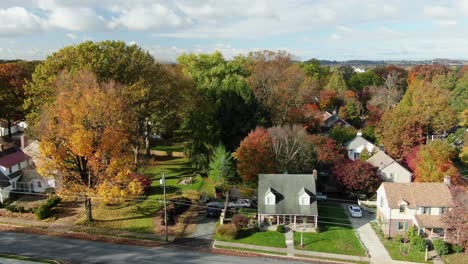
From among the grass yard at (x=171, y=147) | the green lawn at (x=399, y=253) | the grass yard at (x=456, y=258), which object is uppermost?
the grass yard at (x=171, y=147)

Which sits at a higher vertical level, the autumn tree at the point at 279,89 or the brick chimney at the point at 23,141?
the autumn tree at the point at 279,89

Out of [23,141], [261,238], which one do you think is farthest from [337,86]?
[23,141]

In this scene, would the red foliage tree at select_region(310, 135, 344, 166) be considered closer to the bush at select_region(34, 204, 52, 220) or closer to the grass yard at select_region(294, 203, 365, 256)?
the grass yard at select_region(294, 203, 365, 256)

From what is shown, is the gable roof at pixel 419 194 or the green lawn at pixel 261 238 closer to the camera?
the green lawn at pixel 261 238

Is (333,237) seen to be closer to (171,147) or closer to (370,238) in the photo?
(370,238)

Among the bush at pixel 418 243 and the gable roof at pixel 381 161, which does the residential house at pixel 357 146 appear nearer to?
the gable roof at pixel 381 161

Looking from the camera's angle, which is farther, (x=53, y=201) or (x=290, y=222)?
(x=53, y=201)

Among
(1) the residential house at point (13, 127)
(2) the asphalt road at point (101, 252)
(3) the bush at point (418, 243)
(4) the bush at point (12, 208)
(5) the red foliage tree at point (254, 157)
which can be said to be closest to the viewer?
(2) the asphalt road at point (101, 252)

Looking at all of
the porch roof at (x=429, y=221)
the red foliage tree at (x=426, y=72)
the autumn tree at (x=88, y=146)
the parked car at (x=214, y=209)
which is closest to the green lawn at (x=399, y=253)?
the porch roof at (x=429, y=221)
